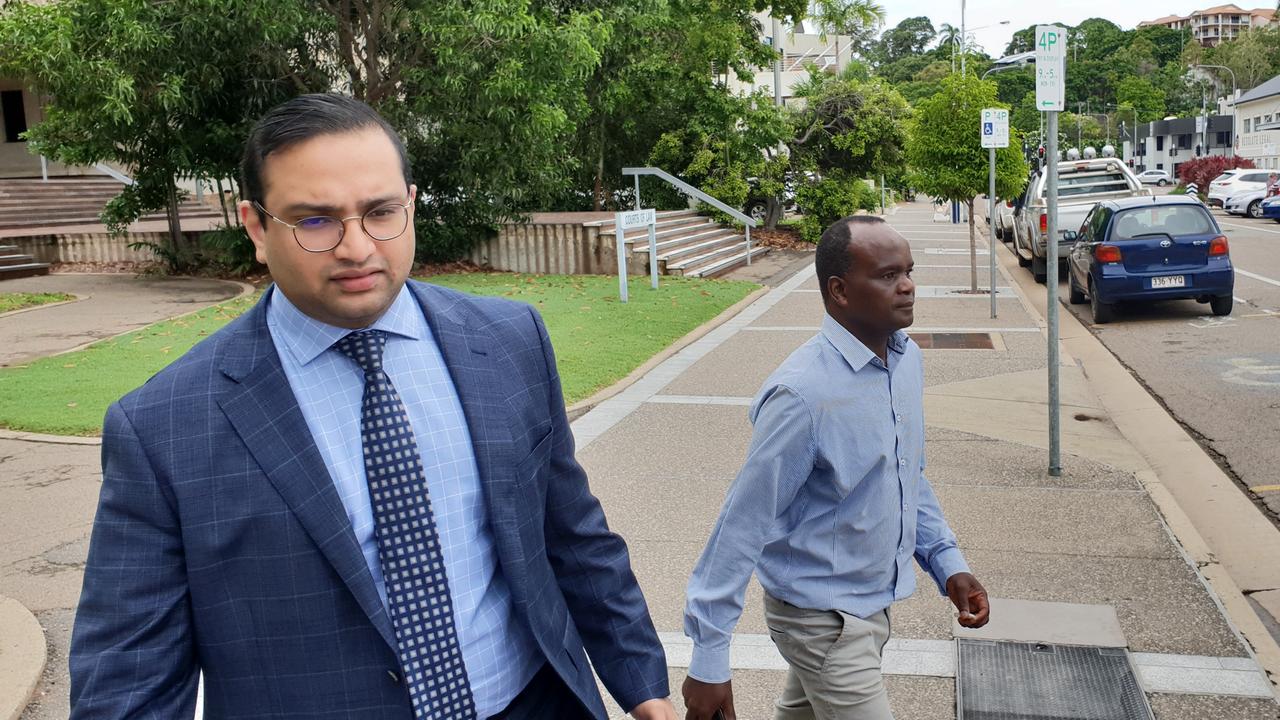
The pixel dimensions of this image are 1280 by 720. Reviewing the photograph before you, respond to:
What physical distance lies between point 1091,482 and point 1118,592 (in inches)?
85.3

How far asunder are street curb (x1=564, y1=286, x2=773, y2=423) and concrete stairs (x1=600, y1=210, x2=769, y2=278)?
2517 millimetres

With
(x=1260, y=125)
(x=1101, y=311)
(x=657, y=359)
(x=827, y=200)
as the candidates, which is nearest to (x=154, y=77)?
(x=657, y=359)

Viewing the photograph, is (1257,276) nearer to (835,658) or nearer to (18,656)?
(835,658)

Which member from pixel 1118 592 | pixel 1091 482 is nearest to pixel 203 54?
pixel 1091 482

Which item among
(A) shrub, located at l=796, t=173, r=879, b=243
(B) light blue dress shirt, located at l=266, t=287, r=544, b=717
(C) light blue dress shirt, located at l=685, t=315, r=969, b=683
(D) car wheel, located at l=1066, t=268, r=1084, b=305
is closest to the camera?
(B) light blue dress shirt, located at l=266, t=287, r=544, b=717

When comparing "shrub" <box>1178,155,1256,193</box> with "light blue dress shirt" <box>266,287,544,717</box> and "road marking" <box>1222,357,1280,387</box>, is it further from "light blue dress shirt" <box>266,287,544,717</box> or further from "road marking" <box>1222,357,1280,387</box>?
"light blue dress shirt" <box>266,287,544,717</box>

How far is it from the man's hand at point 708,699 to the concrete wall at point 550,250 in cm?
1807

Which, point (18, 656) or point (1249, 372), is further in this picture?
point (1249, 372)

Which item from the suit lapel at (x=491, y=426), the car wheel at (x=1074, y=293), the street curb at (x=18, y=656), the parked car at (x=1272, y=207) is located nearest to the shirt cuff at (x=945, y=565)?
the suit lapel at (x=491, y=426)

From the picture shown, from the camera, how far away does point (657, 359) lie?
498 inches

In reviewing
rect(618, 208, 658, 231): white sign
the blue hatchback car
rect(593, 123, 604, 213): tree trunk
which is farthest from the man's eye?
rect(593, 123, 604, 213): tree trunk

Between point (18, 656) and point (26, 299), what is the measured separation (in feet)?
43.9

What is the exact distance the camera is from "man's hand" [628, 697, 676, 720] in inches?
86.7

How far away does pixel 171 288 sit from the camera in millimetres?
18312
